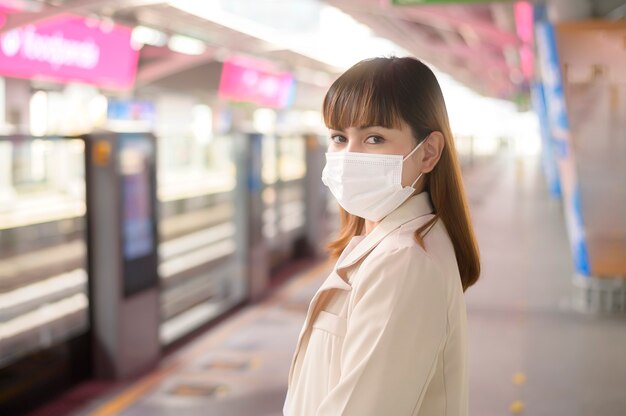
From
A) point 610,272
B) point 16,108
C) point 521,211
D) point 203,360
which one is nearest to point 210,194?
point 203,360

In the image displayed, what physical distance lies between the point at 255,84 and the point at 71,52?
8688mm

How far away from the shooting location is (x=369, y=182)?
5.13 ft

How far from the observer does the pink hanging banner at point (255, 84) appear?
18266mm

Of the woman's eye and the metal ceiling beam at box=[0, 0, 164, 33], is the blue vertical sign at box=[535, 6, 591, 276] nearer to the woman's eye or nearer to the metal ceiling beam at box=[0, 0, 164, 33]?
the metal ceiling beam at box=[0, 0, 164, 33]

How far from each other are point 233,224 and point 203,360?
7.80 ft

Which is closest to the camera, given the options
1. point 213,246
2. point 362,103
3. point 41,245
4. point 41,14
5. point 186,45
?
point 362,103

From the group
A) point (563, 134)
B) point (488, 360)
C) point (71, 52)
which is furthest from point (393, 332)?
point (71, 52)

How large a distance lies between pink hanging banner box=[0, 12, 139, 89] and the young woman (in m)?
9.39

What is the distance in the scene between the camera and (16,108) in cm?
1188

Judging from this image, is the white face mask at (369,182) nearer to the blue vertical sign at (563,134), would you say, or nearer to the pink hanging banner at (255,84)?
the blue vertical sign at (563,134)

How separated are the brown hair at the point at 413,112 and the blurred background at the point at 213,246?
9.9 inches

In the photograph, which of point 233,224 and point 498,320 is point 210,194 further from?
point 498,320

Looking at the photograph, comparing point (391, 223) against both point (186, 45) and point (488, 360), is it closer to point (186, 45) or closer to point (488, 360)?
point (488, 360)

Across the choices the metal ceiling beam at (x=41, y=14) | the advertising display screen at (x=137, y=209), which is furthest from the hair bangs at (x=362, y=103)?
the metal ceiling beam at (x=41, y=14)
